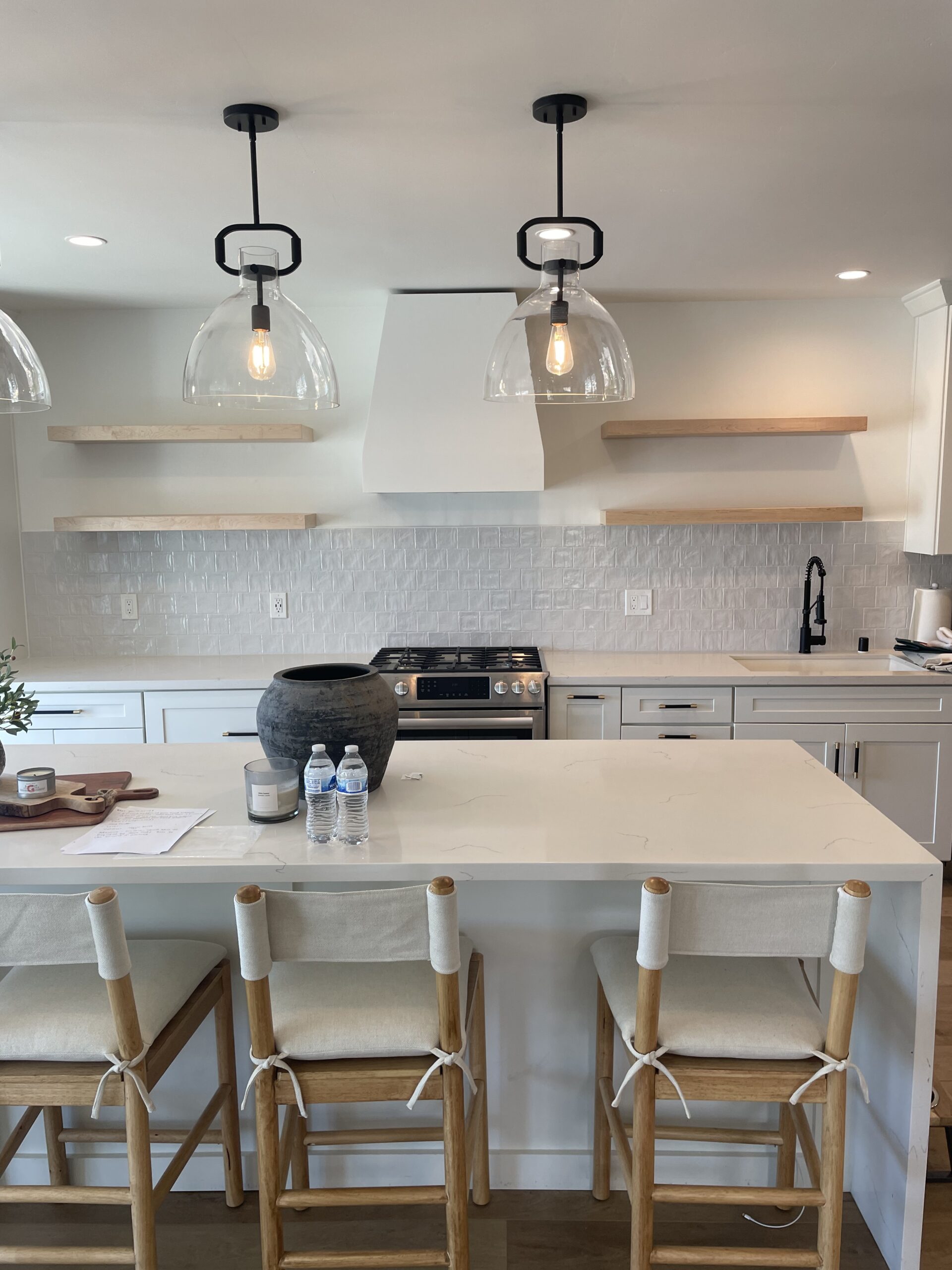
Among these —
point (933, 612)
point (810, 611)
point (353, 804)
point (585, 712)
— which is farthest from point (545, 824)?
point (933, 612)

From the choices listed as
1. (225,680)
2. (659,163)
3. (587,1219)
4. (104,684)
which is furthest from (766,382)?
(587,1219)

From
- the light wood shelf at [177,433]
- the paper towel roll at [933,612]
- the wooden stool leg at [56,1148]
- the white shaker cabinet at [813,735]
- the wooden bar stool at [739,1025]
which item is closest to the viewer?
the wooden bar stool at [739,1025]

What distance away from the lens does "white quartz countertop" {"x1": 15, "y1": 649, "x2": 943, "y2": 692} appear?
12.3 ft

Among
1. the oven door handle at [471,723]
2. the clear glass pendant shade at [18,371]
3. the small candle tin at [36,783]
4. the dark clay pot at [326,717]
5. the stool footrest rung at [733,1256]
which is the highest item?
the clear glass pendant shade at [18,371]

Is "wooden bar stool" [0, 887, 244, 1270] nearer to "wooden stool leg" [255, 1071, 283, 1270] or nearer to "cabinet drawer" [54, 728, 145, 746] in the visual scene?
"wooden stool leg" [255, 1071, 283, 1270]

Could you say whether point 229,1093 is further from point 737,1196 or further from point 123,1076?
point 737,1196

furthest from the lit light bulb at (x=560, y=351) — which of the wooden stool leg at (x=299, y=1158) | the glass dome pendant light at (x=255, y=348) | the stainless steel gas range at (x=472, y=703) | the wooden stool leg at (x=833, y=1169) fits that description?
the stainless steel gas range at (x=472, y=703)

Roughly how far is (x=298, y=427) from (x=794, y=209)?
214cm

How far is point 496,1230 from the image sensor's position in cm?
200

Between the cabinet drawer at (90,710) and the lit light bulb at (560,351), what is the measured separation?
2.56 meters

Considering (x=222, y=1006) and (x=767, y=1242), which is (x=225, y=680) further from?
(x=767, y=1242)

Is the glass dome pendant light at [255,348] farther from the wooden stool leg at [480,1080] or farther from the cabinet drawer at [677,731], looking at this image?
the cabinet drawer at [677,731]

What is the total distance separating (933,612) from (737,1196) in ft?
10.2

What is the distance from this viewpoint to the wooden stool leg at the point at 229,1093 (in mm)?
1998
